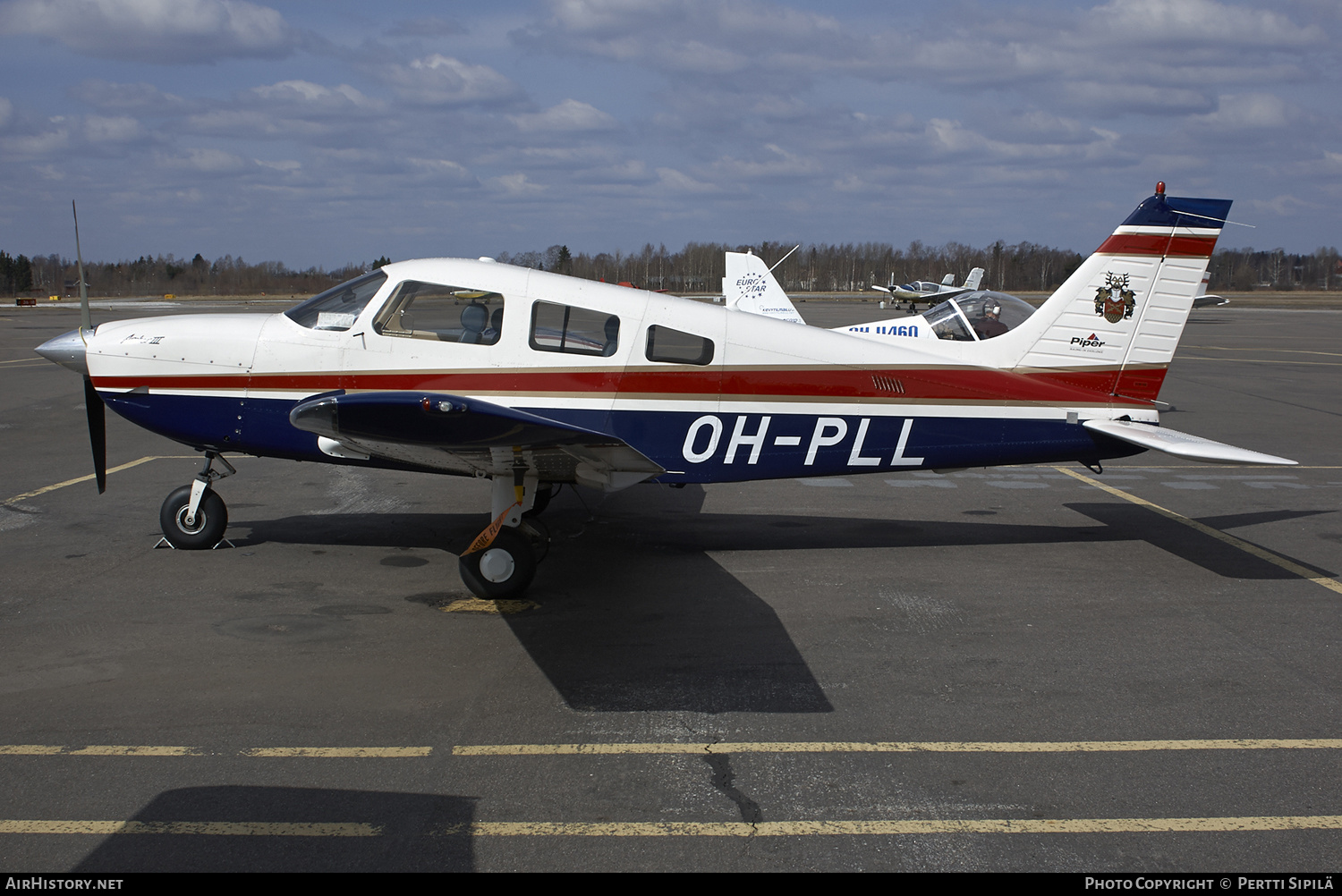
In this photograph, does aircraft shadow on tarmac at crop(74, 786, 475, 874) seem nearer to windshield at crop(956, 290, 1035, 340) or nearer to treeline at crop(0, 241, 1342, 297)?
windshield at crop(956, 290, 1035, 340)

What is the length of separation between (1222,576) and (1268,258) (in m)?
207

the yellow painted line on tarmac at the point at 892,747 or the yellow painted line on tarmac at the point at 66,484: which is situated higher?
the yellow painted line on tarmac at the point at 892,747

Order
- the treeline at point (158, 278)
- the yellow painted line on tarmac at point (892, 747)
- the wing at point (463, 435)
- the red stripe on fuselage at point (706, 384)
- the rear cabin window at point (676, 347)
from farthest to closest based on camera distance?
the treeline at point (158, 278), the rear cabin window at point (676, 347), the red stripe on fuselage at point (706, 384), the wing at point (463, 435), the yellow painted line on tarmac at point (892, 747)

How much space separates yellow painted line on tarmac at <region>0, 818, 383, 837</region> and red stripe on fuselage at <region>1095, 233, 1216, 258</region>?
741cm

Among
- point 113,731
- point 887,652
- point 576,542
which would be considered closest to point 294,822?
point 113,731

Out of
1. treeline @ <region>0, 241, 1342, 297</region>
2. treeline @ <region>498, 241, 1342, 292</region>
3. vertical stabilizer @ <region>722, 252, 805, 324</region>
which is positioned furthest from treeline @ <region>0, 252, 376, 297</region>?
vertical stabilizer @ <region>722, 252, 805, 324</region>

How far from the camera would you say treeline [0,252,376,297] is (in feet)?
356

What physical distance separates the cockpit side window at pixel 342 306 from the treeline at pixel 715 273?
98.3m

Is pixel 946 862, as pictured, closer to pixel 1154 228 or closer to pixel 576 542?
pixel 576 542

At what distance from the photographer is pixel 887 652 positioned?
5891 millimetres

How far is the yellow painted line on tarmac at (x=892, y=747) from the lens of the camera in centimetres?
458

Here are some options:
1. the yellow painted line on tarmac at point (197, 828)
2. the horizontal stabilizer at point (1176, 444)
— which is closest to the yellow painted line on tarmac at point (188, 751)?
the yellow painted line on tarmac at point (197, 828)

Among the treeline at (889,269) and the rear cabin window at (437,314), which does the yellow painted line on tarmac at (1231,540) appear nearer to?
the rear cabin window at (437,314)

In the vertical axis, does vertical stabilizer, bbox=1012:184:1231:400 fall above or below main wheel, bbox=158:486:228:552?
above
